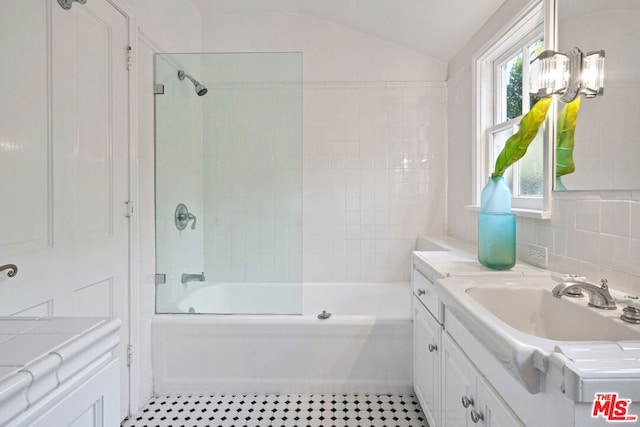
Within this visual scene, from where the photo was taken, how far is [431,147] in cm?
302

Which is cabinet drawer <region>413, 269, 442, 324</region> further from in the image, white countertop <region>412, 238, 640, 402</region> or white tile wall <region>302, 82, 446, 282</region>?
white tile wall <region>302, 82, 446, 282</region>

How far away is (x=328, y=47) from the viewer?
299 centimetres

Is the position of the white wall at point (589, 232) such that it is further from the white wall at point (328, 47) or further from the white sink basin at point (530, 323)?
the white wall at point (328, 47)

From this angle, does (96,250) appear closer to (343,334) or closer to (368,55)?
(343,334)

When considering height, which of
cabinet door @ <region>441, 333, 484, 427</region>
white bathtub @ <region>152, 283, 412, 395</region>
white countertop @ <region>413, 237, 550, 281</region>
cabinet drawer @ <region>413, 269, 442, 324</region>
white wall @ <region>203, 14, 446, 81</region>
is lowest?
white bathtub @ <region>152, 283, 412, 395</region>

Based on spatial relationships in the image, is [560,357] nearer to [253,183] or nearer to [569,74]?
[569,74]

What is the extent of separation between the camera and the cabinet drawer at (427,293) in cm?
157

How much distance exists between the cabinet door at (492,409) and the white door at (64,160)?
154 cm

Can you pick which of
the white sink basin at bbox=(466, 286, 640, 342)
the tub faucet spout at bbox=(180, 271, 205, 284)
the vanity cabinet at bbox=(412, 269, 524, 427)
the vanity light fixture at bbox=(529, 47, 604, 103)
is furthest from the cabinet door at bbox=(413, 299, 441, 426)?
the tub faucet spout at bbox=(180, 271, 205, 284)

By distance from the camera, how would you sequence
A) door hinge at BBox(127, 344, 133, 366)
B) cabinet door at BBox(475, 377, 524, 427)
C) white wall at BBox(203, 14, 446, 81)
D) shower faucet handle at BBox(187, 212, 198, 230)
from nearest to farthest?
cabinet door at BBox(475, 377, 524, 427)
door hinge at BBox(127, 344, 133, 366)
shower faucet handle at BBox(187, 212, 198, 230)
white wall at BBox(203, 14, 446, 81)

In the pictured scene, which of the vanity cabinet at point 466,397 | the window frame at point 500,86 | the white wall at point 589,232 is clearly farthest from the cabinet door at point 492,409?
the window frame at point 500,86

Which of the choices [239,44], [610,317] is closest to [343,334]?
[610,317]

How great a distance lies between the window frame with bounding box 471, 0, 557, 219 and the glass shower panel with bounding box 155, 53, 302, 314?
1179mm

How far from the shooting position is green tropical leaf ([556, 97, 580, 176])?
54.6 inches
